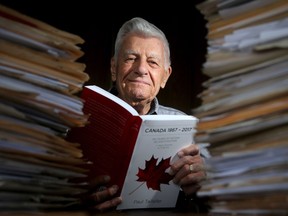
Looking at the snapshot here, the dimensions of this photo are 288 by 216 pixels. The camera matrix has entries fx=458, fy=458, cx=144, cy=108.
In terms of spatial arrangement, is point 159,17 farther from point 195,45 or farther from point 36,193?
point 36,193

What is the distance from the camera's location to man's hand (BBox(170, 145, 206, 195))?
1.36 meters

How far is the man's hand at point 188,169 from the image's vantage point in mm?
1362

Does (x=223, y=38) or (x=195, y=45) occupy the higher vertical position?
(x=195, y=45)

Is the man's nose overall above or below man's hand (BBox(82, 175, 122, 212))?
above

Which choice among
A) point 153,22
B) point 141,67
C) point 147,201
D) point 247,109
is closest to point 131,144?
point 147,201

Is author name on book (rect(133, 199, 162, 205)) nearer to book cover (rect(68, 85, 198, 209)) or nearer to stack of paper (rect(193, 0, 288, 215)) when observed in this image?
book cover (rect(68, 85, 198, 209))

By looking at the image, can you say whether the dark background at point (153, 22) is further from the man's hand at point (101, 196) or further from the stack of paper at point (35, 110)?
the stack of paper at point (35, 110)

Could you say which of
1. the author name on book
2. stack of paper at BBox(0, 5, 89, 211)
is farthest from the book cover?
stack of paper at BBox(0, 5, 89, 211)

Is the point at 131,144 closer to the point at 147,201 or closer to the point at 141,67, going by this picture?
the point at 147,201

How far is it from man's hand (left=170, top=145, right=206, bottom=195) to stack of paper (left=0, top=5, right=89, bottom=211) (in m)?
0.65

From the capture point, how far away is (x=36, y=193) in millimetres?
700

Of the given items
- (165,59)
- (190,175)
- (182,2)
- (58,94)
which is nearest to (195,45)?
(182,2)

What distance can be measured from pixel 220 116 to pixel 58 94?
0.85 ft

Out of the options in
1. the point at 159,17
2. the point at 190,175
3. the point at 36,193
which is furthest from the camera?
the point at 159,17
